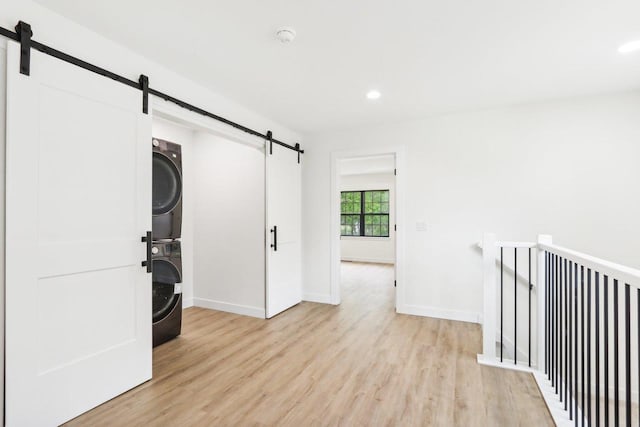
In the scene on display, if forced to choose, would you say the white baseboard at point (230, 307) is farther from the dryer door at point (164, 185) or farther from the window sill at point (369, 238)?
the window sill at point (369, 238)

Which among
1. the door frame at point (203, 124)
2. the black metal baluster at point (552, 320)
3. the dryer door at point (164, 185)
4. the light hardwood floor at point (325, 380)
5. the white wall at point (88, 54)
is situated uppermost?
the white wall at point (88, 54)

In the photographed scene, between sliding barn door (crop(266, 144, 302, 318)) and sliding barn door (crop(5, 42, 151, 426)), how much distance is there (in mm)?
1691

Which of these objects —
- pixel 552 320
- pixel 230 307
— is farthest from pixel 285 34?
pixel 230 307

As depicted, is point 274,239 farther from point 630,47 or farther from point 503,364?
point 630,47

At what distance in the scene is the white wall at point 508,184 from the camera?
10.8 ft

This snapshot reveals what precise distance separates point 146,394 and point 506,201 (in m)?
3.90

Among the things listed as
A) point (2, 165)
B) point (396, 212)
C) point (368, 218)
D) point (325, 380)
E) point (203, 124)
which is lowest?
point (325, 380)

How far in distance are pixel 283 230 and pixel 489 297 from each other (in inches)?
97.7

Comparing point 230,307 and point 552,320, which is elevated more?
point 552,320

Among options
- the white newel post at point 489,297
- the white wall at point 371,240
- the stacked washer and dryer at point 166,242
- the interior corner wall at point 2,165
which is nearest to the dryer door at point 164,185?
the stacked washer and dryer at point 166,242

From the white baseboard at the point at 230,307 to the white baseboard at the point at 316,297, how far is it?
3.17 feet

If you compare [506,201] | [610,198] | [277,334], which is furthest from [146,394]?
[610,198]

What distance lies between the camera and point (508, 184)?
367 centimetres

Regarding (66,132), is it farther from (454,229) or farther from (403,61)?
(454,229)
